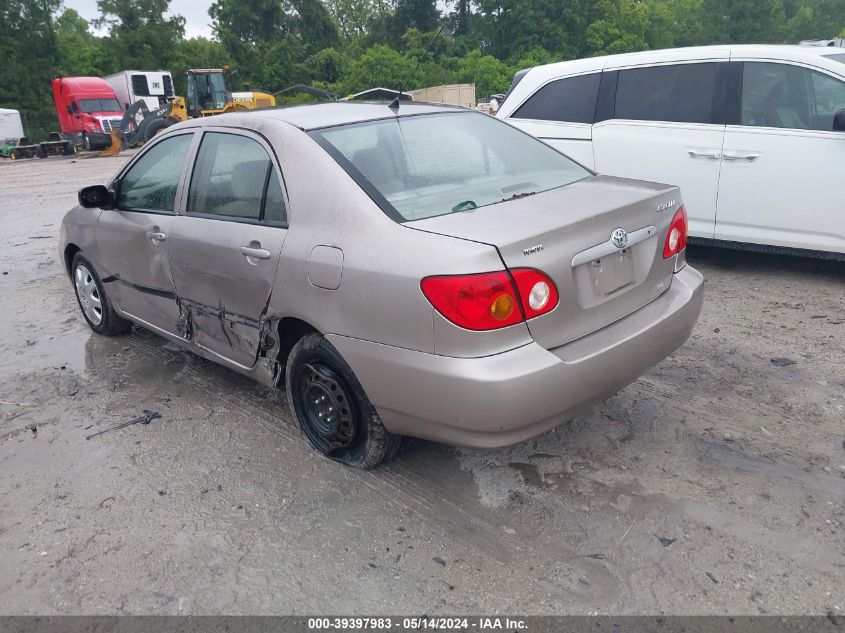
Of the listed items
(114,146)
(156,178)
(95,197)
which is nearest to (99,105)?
(114,146)

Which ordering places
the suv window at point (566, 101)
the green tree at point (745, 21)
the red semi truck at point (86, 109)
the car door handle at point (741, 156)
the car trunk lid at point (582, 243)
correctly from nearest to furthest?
the car trunk lid at point (582, 243) < the car door handle at point (741, 156) < the suv window at point (566, 101) < the red semi truck at point (86, 109) < the green tree at point (745, 21)

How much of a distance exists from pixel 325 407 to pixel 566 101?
445cm

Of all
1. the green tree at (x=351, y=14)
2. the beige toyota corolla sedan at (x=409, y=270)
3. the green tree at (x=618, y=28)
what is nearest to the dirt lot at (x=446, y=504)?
the beige toyota corolla sedan at (x=409, y=270)

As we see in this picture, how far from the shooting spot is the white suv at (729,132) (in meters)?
5.14

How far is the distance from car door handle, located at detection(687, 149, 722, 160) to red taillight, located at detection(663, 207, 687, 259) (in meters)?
2.50

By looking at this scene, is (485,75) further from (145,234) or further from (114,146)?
(145,234)

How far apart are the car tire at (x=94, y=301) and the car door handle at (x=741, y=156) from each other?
15.7 feet

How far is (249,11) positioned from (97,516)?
2753 inches

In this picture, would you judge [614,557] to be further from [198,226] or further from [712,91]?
[712,91]

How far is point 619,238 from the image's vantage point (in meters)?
2.93

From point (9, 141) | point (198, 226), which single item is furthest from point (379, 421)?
point (9, 141)

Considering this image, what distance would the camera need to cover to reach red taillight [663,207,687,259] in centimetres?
327

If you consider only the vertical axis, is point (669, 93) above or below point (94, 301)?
above

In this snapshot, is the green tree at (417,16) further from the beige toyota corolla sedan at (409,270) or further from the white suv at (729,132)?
the beige toyota corolla sedan at (409,270)
